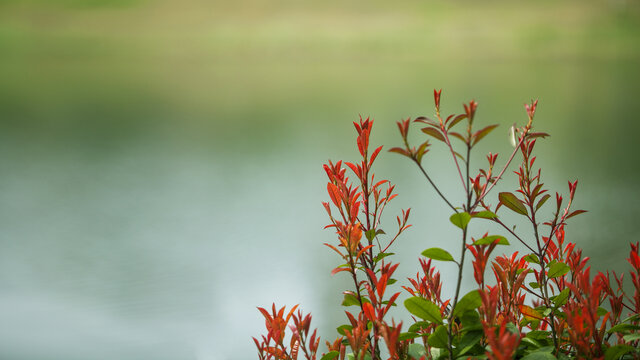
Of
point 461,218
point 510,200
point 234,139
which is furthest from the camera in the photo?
point 234,139

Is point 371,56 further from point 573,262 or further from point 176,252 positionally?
point 573,262

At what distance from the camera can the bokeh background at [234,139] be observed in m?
1.92

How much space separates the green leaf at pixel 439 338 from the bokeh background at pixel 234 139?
1.10 metres

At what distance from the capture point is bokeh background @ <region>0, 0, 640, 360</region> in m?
1.92

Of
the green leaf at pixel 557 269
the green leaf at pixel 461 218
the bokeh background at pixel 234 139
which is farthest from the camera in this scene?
the bokeh background at pixel 234 139

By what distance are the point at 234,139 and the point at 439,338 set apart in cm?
394

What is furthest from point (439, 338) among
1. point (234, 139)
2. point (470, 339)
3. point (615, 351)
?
point (234, 139)

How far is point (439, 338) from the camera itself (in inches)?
18.8

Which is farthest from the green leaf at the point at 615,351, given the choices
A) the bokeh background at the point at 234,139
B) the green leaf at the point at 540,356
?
the bokeh background at the point at 234,139

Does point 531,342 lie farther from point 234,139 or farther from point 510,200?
point 234,139

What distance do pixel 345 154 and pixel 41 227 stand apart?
1.70 m

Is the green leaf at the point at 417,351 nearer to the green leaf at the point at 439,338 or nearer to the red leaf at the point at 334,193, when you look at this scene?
the green leaf at the point at 439,338

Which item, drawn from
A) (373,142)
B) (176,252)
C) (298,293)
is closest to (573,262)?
(298,293)

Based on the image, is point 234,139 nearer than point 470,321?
No
